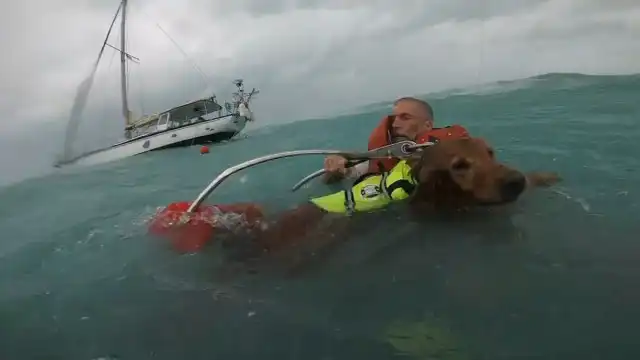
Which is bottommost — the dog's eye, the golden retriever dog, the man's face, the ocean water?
the ocean water

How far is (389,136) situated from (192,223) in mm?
2315

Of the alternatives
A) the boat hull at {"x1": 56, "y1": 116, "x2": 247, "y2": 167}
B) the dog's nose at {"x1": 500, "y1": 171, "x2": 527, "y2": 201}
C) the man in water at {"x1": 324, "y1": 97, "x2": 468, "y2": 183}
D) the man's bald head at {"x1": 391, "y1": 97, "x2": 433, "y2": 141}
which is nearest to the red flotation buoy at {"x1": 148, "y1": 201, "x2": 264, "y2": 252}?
the man in water at {"x1": 324, "y1": 97, "x2": 468, "y2": 183}

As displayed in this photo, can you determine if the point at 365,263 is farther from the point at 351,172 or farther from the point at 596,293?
the point at 351,172

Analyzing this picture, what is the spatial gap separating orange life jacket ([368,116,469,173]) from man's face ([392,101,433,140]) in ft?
0.37

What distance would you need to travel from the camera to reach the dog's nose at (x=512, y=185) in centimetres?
439

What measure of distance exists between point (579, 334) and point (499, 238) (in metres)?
1.52

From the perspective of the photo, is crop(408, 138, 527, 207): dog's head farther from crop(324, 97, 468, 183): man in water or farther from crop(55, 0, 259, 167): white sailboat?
crop(55, 0, 259, 167): white sailboat

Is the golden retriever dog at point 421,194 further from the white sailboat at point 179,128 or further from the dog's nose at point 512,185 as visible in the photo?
the white sailboat at point 179,128

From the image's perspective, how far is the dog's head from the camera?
4527 millimetres

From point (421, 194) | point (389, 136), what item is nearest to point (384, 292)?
point (421, 194)

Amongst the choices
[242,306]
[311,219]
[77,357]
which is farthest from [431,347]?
[311,219]

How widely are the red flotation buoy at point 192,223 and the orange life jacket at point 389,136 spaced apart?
1.36 metres

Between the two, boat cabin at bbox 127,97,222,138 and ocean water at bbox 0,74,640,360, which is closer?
ocean water at bbox 0,74,640,360

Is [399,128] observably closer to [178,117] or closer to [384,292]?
[384,292]
